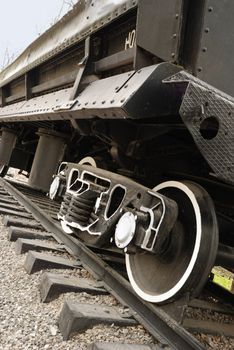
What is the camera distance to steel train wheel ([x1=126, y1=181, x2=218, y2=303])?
234 centimetres

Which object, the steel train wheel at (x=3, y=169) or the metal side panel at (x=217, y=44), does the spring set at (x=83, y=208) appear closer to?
the metal side panel at (x=217, y=44)

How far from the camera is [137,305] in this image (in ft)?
8.21

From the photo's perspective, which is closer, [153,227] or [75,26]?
[153,227]

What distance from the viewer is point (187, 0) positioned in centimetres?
257

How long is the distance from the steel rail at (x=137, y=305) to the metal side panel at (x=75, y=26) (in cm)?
168

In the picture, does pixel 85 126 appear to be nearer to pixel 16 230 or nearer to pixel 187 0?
pixel 16 230

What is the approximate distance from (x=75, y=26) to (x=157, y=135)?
166 cm

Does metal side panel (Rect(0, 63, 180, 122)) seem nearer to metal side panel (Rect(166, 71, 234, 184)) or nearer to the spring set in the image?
metal side panel (Rect(166, 71, 234, 184))

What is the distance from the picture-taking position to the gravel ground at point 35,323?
Answer: 1952 mm

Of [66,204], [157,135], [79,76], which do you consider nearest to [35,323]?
[66,204]

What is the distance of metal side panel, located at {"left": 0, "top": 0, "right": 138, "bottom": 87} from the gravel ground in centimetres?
181

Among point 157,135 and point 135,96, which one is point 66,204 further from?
point 135,96

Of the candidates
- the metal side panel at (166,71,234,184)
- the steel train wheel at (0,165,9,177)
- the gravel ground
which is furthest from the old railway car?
the steel train wheel at (0,165,9,177)

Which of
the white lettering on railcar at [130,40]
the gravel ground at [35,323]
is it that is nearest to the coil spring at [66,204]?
the gravel ground at [35,323]
